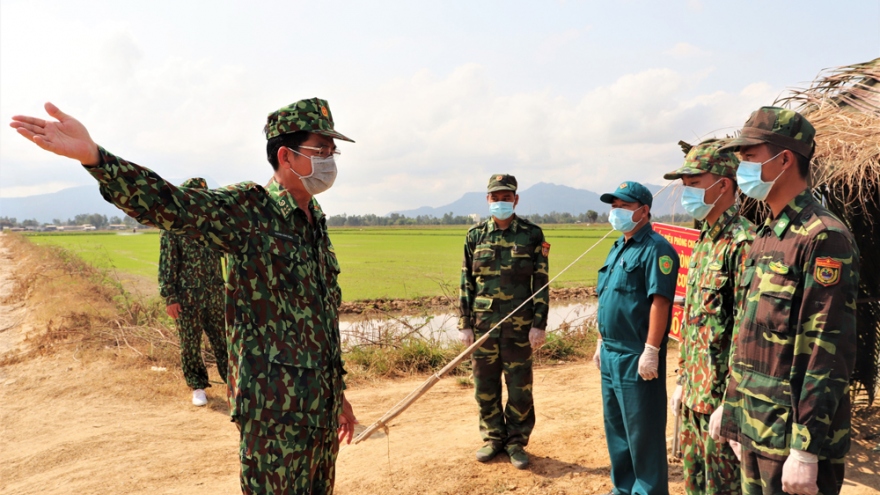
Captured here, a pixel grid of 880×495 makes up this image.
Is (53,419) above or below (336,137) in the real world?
below

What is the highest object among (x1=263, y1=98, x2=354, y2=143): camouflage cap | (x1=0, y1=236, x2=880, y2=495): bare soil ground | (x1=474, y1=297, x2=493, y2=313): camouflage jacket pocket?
(x1=263, y1=98, x2=354, y2=143): camouflage cap

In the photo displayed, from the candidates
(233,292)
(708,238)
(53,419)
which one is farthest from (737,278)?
(53,419)

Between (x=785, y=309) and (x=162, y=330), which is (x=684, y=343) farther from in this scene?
(x=162, y=330)

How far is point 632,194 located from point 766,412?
5.76ft

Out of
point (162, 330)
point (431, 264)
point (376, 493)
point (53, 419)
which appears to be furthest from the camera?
point (431, 264)

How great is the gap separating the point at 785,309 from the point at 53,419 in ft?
20.6

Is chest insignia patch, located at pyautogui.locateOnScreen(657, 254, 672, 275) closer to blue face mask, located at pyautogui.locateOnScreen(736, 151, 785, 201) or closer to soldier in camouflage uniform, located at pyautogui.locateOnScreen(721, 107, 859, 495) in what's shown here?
soldier in camouflage uniform, located at pyautogui.locateOnScreen(721, 107, 859, 495)

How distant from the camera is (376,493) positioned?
Result: 3.63 m

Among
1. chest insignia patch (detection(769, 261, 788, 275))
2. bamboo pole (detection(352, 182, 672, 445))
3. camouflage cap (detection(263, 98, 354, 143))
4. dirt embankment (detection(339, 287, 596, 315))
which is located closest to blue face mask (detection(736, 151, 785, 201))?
chest insignia patch (detection(769, 261, 788, 275))

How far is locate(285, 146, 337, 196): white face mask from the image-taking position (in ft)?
7.06

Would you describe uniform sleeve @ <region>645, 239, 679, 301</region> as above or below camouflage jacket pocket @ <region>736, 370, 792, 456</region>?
above

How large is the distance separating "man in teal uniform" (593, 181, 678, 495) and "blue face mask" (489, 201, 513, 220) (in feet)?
2.89

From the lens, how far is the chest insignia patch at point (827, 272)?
68.6 inches

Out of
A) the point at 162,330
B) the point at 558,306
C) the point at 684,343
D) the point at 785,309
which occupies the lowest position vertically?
the point at 558,306
